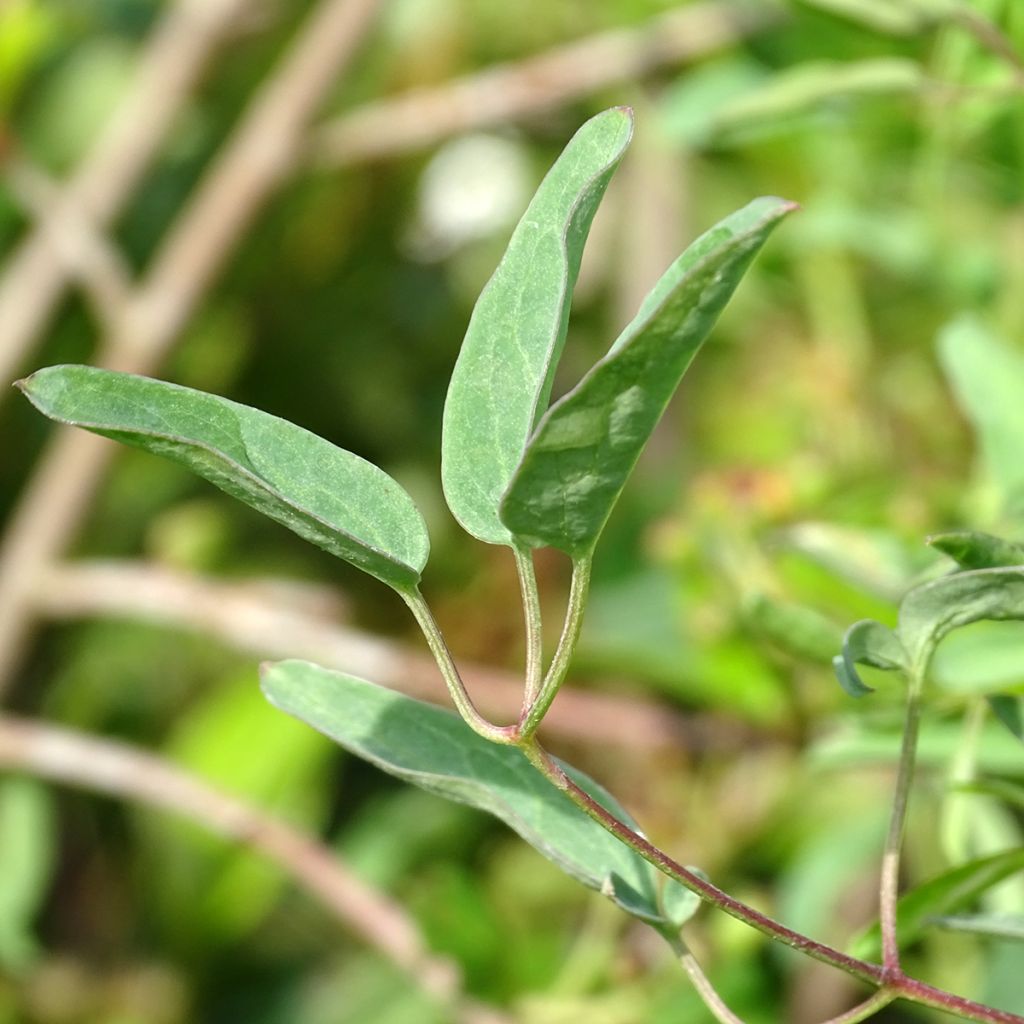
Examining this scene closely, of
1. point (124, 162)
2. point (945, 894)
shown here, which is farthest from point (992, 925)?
point (124, 162)

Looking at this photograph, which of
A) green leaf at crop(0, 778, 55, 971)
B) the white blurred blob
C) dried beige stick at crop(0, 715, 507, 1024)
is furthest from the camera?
the white blurred blob

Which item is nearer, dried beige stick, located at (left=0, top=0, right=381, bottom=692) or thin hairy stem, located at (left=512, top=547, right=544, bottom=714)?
thin hairy stem, located at (left=512, top=547, right=544, bottom=714)

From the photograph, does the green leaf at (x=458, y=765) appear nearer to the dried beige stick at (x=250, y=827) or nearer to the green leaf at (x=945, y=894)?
the green leaf at (x=945, y=894)

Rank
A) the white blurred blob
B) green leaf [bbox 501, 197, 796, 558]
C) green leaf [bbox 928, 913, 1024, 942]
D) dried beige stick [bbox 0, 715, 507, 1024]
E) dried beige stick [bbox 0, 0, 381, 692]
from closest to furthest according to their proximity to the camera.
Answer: green leaf [bbox 501, 197, 796, 558]
green leaf [bbox 928, 913, 1024, 942]
dried beige stick [bbox 0, 715, 507, 1024]
dried beige stick [bbox 0, 0, 381, 692]
the white blurred blob

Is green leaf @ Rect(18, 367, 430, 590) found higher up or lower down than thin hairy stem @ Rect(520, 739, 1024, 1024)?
higher up

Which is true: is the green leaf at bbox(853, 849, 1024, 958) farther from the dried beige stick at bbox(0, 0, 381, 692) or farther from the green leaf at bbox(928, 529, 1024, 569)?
the dried beige stick at bbox(0, 0, 381, 692)

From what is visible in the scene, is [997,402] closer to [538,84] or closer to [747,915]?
[747,915]

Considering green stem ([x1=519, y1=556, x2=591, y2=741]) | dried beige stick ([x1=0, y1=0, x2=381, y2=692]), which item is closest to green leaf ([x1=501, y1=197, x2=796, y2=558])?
green stem ([x1=519, y1=556, x2=591, y2=741])
